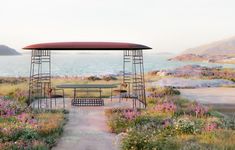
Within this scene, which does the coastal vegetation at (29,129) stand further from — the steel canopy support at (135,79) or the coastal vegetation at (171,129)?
the steel canopy support at (135,79)

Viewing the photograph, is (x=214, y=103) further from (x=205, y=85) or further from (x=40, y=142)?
(x=40, y=142)

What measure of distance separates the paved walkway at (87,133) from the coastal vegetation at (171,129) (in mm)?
458

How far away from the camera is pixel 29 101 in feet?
61.7

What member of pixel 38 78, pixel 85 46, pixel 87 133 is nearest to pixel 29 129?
pixel 87 133

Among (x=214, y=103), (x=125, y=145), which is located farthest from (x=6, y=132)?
(x=214, y=103)

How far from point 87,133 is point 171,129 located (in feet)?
9.86

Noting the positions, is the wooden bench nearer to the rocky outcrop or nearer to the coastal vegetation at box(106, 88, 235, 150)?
the coastal vegetation at box(106, 88, 235, 150)

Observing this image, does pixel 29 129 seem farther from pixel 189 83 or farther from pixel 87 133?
pixel 189 83

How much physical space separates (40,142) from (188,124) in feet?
17.3

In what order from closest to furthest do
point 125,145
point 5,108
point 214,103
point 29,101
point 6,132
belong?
point 125,145 < point 6,132 < point 5,108 < point 29,101 < point 214,103

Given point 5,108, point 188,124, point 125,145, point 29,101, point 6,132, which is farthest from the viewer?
point 29,101

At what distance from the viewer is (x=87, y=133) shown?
12461mm

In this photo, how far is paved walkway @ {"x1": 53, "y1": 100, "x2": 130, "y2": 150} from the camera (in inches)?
419

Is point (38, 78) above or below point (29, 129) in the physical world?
above
